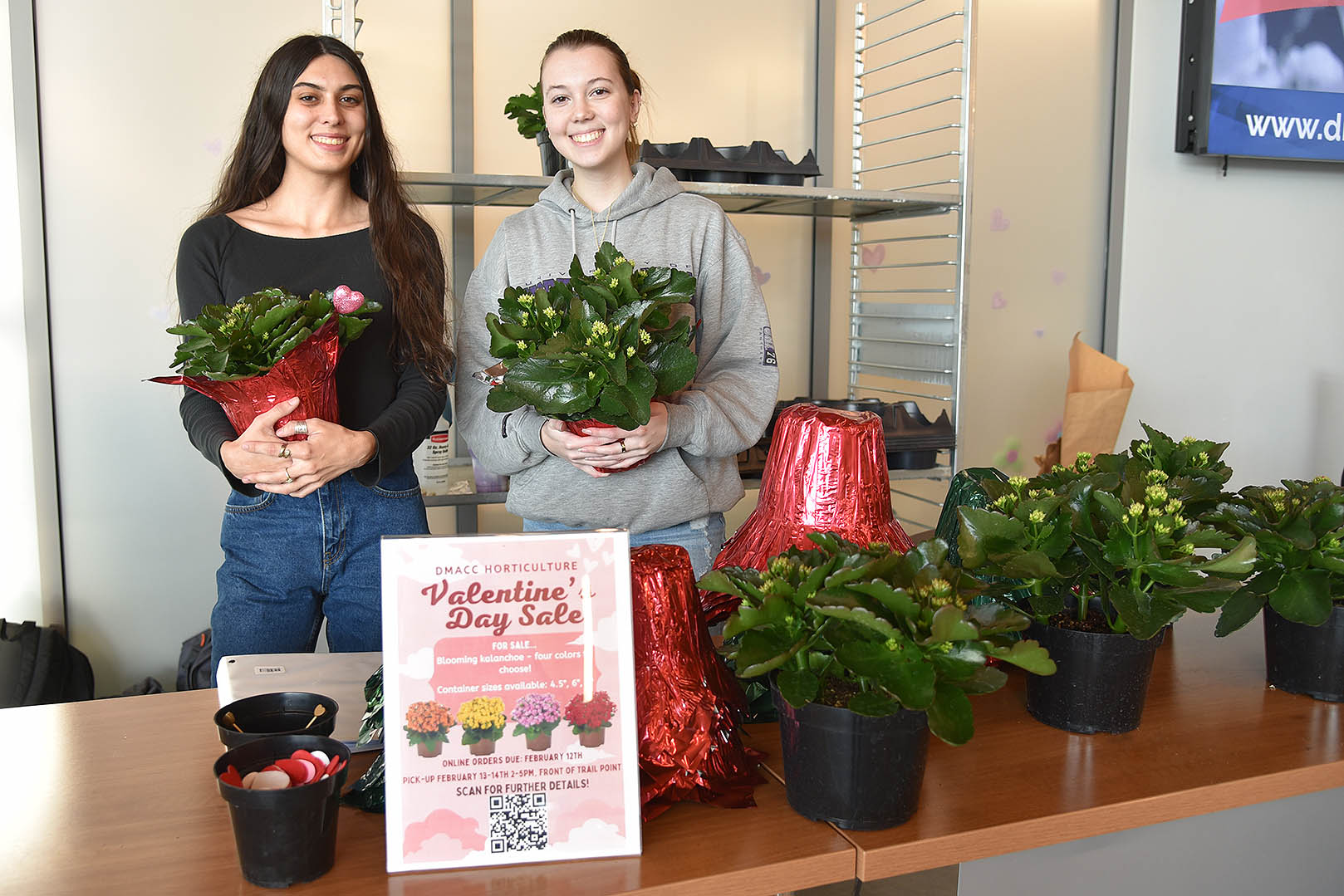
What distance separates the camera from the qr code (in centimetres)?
74

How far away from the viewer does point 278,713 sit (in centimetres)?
87

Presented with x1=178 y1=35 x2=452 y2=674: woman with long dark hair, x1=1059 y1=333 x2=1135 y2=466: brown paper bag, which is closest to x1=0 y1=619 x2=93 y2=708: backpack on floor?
x1=178 y1=35 x2=452 y2=674: woman with long dark hair

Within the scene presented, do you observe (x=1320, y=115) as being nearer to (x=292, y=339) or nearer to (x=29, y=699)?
(x=292, y=339)

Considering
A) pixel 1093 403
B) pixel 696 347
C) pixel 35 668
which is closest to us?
pixel 696 347

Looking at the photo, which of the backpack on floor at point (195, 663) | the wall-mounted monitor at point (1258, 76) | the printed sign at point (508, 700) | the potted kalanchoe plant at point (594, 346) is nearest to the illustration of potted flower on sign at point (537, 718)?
the printed sign at point (508, 700)

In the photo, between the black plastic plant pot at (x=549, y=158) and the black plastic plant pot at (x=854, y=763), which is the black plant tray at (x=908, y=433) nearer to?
the black plastic plant pot at (x=549, y=158)

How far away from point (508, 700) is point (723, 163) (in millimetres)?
1779

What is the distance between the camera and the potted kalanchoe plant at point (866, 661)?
28.6 inches

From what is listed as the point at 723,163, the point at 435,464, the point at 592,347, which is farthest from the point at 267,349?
the point at 723,163

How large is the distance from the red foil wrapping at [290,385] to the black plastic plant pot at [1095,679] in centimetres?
80

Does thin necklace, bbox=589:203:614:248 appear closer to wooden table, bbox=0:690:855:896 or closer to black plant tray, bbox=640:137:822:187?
black plant tray, bbox=640:137:822:187

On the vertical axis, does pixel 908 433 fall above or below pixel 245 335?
below

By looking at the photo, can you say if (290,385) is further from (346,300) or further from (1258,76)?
(1258,76)

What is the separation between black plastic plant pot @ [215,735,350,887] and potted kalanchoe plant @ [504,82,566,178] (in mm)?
1696
